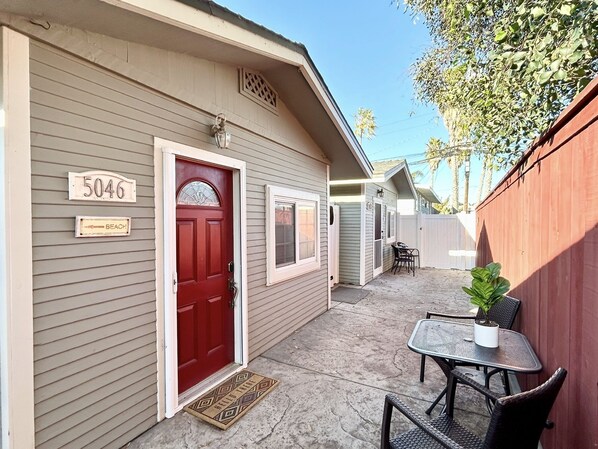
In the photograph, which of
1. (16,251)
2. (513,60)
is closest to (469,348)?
(513,60)

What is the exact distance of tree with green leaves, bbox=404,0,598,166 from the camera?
1.66 meters

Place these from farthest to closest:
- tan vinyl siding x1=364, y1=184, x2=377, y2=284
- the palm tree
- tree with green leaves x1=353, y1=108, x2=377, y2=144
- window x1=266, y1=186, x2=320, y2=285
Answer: tree with green leaves x1=353, y1=108, x2=377, y2=144 < the palm tree < tan vinyl siding x1=364, y1=184, x2=377, y2=284 < window x1=266, y1=186, x2=320, y2=285

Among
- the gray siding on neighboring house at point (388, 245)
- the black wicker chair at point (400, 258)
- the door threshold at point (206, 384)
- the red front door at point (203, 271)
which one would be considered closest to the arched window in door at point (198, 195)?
the red front door at point (203, 271)

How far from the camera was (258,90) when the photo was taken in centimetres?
353

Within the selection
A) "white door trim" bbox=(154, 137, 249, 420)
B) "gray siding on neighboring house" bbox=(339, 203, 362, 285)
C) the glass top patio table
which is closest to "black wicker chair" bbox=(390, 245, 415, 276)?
"gray siding on neighboring house" bbox=(339, 203, 362, 285)

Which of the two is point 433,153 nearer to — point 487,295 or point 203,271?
point 487,295

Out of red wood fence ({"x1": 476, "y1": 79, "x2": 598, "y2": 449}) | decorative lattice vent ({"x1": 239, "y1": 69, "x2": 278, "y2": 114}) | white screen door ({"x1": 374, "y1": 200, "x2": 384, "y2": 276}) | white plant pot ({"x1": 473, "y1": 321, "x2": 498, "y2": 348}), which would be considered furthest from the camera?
white screen door ({"x1": 374, "y1": 200, "x2": 384, "y2": 276})

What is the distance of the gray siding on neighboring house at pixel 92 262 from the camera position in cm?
172

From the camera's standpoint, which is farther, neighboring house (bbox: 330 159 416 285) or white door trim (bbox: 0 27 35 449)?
neighboring house (bbox: 330 159 416 285)

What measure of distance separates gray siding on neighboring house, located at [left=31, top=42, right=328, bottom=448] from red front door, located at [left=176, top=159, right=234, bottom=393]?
35cm

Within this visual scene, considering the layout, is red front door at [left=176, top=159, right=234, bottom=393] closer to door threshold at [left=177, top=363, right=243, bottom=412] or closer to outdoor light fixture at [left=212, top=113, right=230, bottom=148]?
door threshold at [left=177, top=363, right=243, bottom=412]

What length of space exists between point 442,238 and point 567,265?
9.69 metres

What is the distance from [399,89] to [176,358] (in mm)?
4620

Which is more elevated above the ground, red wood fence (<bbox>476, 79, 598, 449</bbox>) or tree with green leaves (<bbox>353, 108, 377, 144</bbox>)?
tree with green leaves (<bbox>353, 108, 377, 144</bbox>)
